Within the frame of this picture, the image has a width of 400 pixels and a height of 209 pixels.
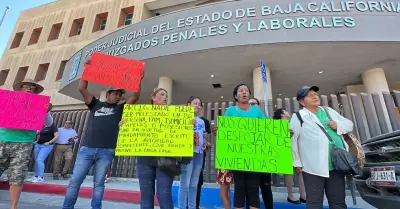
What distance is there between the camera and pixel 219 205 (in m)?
3.93

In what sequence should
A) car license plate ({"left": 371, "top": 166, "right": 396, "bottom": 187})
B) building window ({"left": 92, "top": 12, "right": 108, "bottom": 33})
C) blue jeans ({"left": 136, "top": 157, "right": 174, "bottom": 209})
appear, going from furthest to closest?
building window ({"left": 92, "top": 12, "right": 108, "bottom": 33}) → blue jeans ({"left": 136, "top": 157, "right": 174, "bottom": 209}) → car license plate ({"left": 371, "top": 166, "right": 396, "bottom": 187})

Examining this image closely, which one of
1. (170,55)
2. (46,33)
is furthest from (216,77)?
(46,33)

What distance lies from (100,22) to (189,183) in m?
15.1

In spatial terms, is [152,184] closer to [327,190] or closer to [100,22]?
[327,190]

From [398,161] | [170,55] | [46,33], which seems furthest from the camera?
[46,33]

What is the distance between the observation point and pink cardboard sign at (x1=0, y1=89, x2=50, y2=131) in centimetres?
323

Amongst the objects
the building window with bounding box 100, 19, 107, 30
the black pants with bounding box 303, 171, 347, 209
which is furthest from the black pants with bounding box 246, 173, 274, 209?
the building window with bounding box 100, 19, 107, 30

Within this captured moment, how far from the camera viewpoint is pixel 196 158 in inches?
132

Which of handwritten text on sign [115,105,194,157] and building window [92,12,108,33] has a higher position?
building window [92,12,108,33]

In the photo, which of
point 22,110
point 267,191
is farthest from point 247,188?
point 22,110

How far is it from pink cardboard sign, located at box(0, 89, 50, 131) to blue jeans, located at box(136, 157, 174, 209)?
2.00 metres

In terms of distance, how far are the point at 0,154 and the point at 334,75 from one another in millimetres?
10042

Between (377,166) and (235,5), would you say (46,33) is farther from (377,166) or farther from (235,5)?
(377,166)

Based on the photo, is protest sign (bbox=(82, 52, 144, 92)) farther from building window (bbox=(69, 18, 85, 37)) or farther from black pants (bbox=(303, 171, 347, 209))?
building window (bbox=(69, 18, 85, 37))
